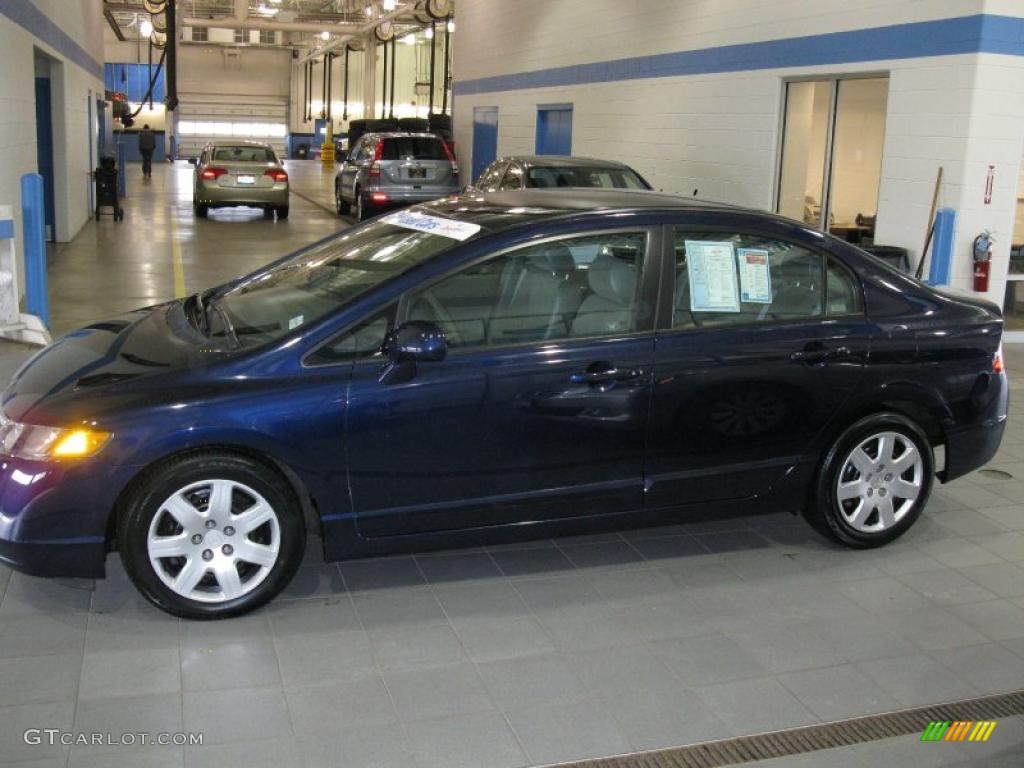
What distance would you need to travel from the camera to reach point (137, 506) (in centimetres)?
397

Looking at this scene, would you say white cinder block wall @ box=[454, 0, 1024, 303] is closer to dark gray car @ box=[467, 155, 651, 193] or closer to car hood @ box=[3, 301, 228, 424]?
dark gray car @ box=[467, 155, 651, 193]

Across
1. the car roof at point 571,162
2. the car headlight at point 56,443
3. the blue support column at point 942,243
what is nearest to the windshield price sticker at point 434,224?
the car headlight at point 56,443

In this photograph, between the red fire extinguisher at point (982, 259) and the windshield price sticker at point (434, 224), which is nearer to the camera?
the windshield price sticker at point (434, 224)

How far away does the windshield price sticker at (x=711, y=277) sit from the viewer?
468 centimetres

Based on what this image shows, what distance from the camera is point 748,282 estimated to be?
4785mm

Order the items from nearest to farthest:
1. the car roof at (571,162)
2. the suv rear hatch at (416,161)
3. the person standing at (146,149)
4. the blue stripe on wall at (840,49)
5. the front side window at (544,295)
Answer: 1. the front side window at (544,295)
2. the blue stripe on wall at (840,49)
3. the car roof at (571,162)
4. the suv rear hatch at (416,161)
5. the person standing at (146,149)

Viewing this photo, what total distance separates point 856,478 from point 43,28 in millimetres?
11896

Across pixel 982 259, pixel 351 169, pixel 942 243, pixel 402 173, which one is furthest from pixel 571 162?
pixel 351 169

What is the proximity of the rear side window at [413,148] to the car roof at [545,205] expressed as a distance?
14444mm

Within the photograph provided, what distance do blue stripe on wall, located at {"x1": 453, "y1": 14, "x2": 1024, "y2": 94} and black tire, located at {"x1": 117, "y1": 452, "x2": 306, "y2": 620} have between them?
333 inches

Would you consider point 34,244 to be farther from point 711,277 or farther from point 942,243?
point 942,243

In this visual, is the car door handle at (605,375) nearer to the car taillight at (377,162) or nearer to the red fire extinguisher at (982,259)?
the red fire extinguisher at (982,259)

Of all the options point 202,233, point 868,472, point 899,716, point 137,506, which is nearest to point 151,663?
point 137,506

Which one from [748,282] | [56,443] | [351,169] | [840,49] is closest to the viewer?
[56,443]
